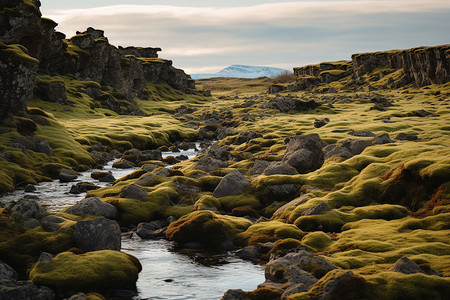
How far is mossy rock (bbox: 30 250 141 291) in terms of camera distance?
20.4 meters

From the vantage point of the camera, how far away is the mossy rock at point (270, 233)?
28.0m

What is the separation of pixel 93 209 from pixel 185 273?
13029 millimetres

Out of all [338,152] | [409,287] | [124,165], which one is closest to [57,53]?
[124,165]

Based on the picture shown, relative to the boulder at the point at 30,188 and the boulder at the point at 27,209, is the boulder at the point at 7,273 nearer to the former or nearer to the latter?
the boulder at the point at 27,209

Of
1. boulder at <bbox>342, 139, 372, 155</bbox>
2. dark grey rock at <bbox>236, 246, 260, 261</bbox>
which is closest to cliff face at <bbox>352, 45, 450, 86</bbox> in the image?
boulder at <bbox>342, 139, 372, 155</bbox>

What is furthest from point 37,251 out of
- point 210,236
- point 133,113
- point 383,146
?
point 133,113

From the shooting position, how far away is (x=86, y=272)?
21.1m

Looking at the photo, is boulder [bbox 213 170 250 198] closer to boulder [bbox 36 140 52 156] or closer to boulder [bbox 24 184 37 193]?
boulder [bbox 24 184 37 193]

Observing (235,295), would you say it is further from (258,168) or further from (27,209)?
(258,168)

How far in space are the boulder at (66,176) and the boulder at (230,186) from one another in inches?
814

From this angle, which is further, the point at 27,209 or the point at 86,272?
the point at 27,209

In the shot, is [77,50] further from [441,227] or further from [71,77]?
[441,227]

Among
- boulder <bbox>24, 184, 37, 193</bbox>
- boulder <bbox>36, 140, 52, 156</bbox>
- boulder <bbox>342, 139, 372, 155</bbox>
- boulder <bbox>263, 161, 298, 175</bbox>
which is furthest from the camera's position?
boulder <bbox>36, 140, 52, 156</bbox>

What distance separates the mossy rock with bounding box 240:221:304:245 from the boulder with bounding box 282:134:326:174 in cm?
1589
